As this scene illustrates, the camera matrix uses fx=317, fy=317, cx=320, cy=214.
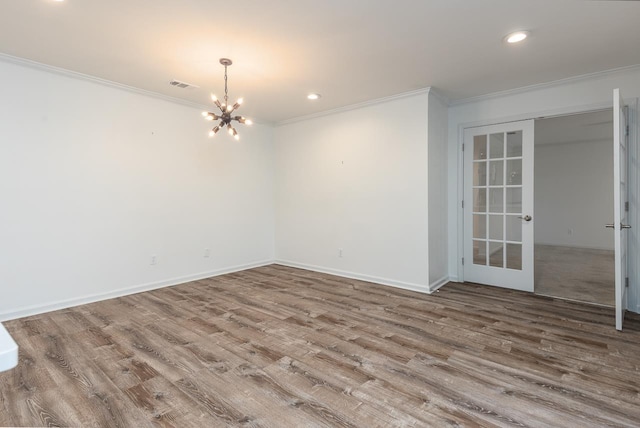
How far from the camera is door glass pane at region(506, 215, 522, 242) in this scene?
4199mm

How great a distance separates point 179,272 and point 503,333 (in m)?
4.12

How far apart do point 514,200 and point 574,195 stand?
4.86 meters

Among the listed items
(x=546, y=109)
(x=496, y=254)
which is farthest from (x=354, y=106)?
(x=496, y=254)

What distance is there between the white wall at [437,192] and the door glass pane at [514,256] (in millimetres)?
792

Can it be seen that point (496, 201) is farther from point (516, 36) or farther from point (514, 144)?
point (516, 36)

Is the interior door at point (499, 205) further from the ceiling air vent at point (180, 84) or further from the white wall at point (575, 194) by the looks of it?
the white wall at point (575, 194)

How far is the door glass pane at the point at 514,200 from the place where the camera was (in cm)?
419

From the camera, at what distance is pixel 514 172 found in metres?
4.22

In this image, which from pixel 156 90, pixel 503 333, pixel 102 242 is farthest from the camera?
pixel 156 90

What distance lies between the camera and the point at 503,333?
2.91 m

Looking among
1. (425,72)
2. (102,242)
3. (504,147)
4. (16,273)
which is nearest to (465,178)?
(504,147)

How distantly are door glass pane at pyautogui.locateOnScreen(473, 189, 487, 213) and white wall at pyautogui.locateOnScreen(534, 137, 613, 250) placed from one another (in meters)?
4.87

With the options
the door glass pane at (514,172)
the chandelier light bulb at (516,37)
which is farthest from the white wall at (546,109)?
the chandelier light bulb at (516,37)

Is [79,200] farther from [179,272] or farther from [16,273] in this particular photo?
[179,272]
